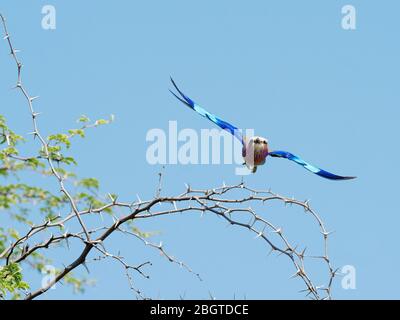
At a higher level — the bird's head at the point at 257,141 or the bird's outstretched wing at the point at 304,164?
the bird's head at the point at 257,141

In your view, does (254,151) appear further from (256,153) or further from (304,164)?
(304,164)

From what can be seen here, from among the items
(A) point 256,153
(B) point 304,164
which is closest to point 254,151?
(A) point 256,153

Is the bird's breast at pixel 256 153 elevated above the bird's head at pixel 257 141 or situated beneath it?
situated beneath

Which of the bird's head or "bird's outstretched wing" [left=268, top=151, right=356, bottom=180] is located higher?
the bird's head

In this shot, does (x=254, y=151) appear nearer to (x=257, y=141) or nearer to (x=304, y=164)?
(x=257, y=141)

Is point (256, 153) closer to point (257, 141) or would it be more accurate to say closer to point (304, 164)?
point (257, 141)

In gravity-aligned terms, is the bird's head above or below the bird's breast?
above

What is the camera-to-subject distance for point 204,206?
135 inches

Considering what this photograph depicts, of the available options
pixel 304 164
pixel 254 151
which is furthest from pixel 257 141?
pixel 304 164
